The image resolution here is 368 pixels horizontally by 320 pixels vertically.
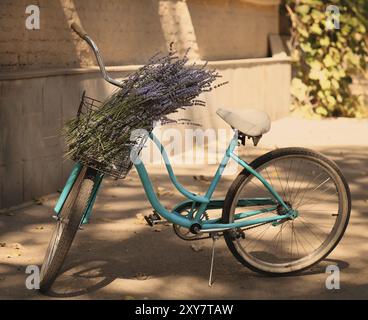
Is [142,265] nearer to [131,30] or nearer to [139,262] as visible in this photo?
[139,262]

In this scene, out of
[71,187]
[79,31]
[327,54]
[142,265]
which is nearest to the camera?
[71,187]

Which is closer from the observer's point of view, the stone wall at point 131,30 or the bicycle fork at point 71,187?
the bicycle fork at point 71,187

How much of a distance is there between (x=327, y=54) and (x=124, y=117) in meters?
9.71

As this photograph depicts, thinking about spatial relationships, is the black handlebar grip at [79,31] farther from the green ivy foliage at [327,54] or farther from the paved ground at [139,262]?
the green ivy foliage at [327,54]

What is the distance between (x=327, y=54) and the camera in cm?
1379

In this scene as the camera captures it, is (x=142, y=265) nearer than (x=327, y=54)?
Yes

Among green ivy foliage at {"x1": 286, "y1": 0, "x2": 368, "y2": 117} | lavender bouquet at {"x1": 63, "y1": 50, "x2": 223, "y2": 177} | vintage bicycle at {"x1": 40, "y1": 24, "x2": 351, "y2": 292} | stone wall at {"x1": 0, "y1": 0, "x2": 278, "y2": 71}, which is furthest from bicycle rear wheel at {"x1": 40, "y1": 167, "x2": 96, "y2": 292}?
green ivy foliage at {"x1": 286, "y1": 0, "x2": 368, "y2": 117}

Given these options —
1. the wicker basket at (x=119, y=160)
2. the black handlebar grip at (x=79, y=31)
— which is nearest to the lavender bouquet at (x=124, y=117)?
the wicker basket at (x=119, y=160)

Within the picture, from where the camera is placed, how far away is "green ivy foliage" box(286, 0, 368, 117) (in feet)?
44.9

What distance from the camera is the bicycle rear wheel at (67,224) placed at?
4461mm

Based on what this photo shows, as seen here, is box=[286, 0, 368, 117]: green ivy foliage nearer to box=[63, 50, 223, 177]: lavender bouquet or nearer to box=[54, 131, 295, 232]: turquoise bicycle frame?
box=[54, 131, 295, 232]: turquoise bicycle frame

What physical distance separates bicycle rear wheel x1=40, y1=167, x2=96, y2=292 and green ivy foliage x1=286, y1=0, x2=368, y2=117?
375 inches

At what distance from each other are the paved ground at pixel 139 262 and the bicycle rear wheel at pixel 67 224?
127 mm

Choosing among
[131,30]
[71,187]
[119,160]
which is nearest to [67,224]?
[71,187]
